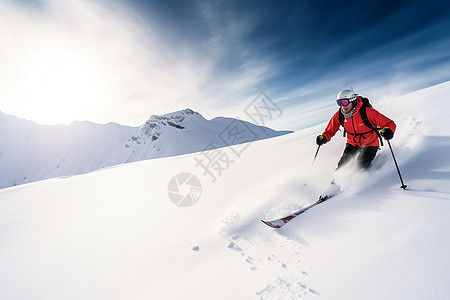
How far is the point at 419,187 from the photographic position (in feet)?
9.45

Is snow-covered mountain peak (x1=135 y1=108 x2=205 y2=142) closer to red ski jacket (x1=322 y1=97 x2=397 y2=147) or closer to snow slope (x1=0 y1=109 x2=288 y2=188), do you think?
snow slope (x1=0 y1=109 x2=288 y2=188)

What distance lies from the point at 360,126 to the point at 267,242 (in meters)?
3.44

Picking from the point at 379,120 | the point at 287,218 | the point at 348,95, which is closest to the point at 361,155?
the point at 379,120

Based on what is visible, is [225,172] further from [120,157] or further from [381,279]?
[120,157]

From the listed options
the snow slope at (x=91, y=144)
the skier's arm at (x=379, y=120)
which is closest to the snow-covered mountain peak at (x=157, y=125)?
the snow slope at (x=91, y=144)

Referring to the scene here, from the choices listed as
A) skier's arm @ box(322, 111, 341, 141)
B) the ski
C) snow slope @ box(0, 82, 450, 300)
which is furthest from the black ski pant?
the ski

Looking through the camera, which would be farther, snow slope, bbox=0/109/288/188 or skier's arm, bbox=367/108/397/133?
snow slope, bbox=0/109/288/188

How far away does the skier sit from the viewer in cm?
402

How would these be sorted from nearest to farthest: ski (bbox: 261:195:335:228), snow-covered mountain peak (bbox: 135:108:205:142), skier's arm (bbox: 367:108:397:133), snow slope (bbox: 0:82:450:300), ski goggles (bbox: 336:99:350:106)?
1. snow slope (bbox: 0:82:450:300)
2. ski (bbox: 261:195:335:228)
3. skier's arm (bbox: 367:108:397:133)
4. ski goggles (bbox: 336:99:350:106)
5. snow-covered mountain peak (bbox: 135:108:205:142)

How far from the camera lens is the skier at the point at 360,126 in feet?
13.2

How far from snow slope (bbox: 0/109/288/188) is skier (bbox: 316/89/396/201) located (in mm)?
132078

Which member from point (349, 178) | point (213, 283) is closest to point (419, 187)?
point (349, 178)

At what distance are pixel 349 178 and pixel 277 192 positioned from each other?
4.43 ft

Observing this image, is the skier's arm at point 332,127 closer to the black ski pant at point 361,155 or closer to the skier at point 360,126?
the skier at point 360,126
